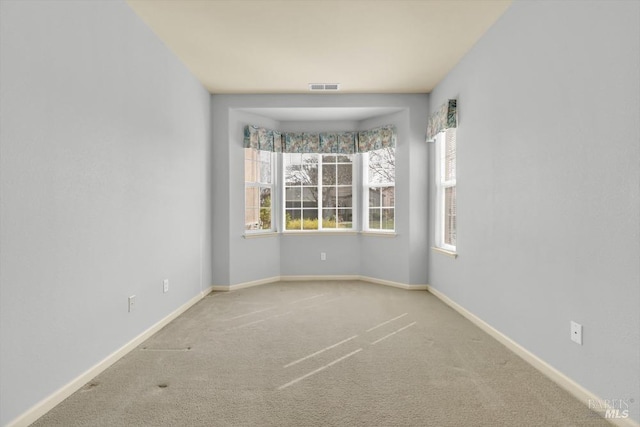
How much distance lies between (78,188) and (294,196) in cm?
367

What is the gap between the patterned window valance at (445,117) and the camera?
3.90 meters

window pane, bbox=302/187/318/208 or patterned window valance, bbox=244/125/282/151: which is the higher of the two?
patterned window valance, bbox=244/125/282/151

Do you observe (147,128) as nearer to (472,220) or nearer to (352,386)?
(352,386)

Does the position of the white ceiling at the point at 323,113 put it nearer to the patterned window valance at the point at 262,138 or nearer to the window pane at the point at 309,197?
the patterned window valance at the point at 262,138

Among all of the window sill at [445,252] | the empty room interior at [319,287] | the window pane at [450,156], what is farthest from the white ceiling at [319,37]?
the window sill at [445,252]

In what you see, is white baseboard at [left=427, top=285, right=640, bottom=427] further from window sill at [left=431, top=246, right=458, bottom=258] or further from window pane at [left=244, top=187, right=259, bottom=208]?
window pane at [left=244, top=187, right=259, bottom=208]

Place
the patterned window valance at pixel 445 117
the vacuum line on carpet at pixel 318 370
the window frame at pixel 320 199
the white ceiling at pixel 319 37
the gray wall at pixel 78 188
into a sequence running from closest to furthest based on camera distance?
the gray wall at pixel 78 188 → the vacuum line on carpet at pixel 318 370 → the white ceiling at pixel 319 37 → the patterned window valance at pixel 445 117 → the window frame at pixel 320 199

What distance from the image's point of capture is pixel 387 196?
5.38 m

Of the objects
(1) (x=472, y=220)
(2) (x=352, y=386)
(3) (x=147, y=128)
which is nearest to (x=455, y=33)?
(1) (x=472, y=220)

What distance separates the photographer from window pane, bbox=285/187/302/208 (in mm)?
5715

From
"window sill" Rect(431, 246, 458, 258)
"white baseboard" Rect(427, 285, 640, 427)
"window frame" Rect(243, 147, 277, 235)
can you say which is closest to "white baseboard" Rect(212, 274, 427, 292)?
"window sill" Rect(431, 246, 458, 258)

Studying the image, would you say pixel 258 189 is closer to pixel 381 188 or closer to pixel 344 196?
pixel 344 196

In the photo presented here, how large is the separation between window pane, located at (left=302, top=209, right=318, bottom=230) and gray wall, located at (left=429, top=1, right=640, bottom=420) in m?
2.73

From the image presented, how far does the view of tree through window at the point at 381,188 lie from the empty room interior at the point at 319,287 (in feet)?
1.11
